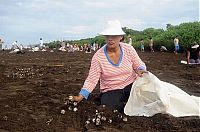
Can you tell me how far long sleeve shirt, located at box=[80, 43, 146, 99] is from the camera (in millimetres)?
5934

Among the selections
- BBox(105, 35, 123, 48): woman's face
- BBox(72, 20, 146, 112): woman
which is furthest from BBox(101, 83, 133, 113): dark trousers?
BBox(105, 35, 123, 48): woman's face

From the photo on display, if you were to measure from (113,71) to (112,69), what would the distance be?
0.12 ft

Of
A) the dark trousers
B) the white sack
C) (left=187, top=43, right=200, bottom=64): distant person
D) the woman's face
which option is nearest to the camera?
the white sack

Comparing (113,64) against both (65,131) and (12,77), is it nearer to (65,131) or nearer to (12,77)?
(65,131)

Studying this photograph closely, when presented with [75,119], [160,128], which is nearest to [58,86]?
[75,119]

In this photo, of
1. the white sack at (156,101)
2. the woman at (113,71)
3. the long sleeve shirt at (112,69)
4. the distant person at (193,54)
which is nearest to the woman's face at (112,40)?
the woman at (113,71)

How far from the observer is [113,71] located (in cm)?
596

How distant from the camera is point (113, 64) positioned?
5957 mm

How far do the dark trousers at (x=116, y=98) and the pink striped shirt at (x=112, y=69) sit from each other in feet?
0.26

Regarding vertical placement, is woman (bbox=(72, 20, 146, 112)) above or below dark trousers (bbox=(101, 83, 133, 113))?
above

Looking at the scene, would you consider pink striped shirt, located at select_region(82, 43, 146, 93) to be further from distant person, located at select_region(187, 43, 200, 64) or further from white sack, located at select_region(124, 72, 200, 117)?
distant person, located at select_region(187, 43, 200, 64)

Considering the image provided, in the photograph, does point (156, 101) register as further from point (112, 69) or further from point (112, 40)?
point (112, 40)

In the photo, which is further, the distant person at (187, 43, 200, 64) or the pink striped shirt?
the distant person at (187, 43, 200, 64)

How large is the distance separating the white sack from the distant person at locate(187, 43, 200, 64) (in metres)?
8.82
